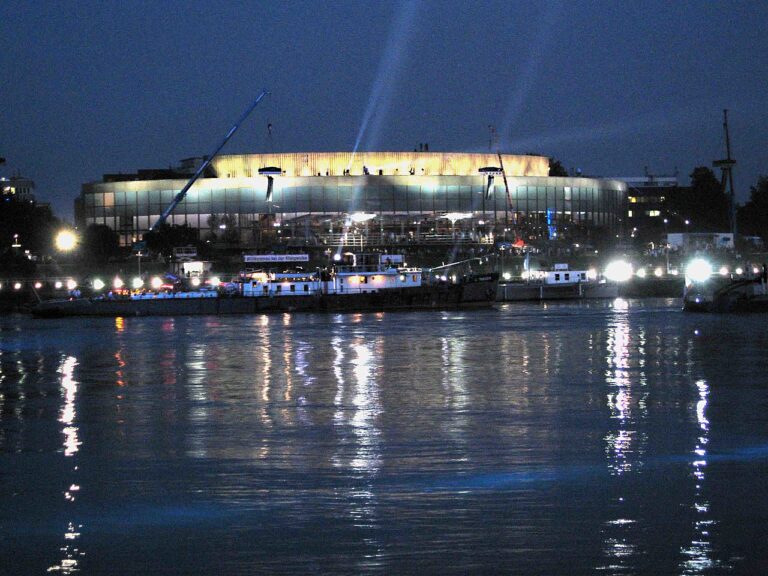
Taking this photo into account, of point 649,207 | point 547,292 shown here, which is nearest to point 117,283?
point 547,292

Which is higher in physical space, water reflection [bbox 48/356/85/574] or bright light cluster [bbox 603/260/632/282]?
bright light cluster [bbox 603/260/632/282]

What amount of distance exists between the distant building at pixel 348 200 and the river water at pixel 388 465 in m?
90.4

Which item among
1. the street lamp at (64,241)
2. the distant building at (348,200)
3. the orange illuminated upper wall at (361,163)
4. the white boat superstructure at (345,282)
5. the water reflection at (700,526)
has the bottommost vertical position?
the water reflection at (700,526)

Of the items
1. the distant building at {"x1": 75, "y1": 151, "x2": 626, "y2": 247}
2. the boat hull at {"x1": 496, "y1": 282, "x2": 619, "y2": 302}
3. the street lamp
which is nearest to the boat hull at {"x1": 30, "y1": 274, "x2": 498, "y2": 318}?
the boat hull at {"x1": 496, "y1": 282, "x2": 619, "y2": 302}

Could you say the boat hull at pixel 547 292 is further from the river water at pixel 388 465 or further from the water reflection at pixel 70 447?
the water reflection at pixel 70 447

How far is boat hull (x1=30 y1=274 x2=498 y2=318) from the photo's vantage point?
3356 inches

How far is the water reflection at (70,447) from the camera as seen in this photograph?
13281 mm

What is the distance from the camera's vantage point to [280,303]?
8719 cm

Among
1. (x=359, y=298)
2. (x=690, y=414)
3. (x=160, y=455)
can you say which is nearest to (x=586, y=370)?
(x=690, y=414)

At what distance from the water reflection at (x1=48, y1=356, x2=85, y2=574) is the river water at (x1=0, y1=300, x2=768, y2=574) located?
7 cm

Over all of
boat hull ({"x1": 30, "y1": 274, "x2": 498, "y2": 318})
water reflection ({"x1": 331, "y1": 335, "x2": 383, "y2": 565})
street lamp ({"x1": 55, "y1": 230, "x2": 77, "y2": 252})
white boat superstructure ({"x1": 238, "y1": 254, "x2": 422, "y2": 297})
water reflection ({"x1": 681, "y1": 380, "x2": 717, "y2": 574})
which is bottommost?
water reflection ({"x1": 681, "y1": 380, "x2": 717, "y2": 574})

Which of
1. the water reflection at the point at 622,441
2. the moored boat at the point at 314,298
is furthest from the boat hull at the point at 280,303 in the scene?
the water reflection at the point at 622,441

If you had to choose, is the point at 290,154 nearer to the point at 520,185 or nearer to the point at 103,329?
the point at 520,185

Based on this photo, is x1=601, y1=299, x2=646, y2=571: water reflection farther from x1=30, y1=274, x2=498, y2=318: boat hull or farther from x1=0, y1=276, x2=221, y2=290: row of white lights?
x1=0, y1=276, x2=221, y2=290: row of white lights
